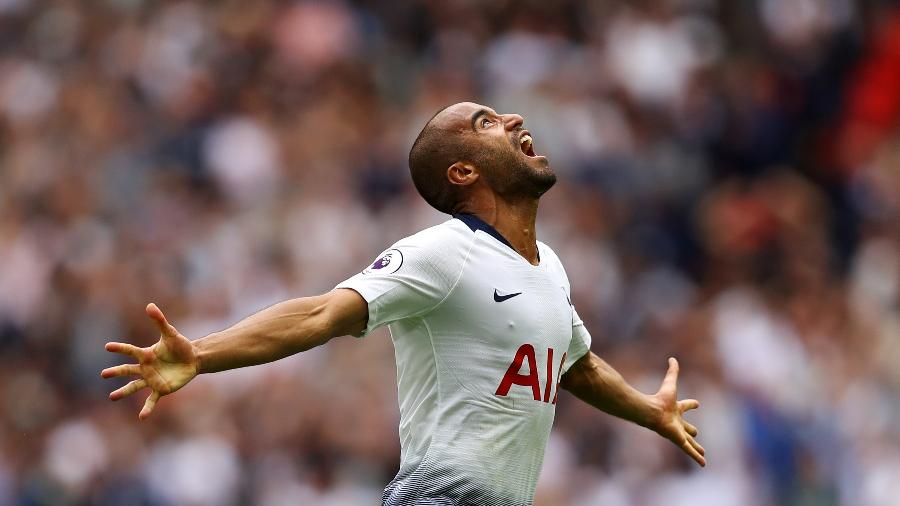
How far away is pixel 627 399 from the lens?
6.67 metres

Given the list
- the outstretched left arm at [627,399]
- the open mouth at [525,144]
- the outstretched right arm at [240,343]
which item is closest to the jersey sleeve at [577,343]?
the outstretched left arm at [627,399]

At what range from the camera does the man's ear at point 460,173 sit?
616 cm

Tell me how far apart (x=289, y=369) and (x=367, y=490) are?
1.28 m

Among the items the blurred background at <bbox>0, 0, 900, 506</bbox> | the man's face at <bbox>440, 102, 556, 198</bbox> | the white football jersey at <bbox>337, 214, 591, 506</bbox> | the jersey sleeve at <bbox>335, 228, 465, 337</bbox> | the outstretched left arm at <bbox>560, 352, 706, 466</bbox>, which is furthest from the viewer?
the blurred background at <bbox>0, 0, 900, 506</bbox>

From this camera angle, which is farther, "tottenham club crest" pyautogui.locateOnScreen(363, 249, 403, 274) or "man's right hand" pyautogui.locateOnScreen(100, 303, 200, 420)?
"tottenham club crest" pyautogui.locateOnScreen(363, 249, 403, 274)

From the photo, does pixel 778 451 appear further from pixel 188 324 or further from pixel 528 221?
pixel 528 221

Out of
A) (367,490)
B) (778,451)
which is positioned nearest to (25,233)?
(367,490)

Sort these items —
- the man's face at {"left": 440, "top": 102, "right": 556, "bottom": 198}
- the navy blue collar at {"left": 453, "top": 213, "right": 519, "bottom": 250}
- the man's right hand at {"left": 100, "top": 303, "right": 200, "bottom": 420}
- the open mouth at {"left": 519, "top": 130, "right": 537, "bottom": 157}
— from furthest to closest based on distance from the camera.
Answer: the open mouth at {"left": 519, "top": 130, "right": 537, "bottom": 157} → the man's face at {"left": 440, "top": 102, "right": 556, "bottom": 198} → the navy blue collar at {"left": 453, "top": 213, "right": 519, "bottom": 250} → the man's right hand at {"left": 100, "top": 303, "right": 200, "bottom": 420}

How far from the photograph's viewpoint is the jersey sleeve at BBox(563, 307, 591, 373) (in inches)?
250

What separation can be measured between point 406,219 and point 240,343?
8.12m

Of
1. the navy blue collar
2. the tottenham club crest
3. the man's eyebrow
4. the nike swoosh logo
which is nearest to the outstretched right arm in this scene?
the tottenham club crest

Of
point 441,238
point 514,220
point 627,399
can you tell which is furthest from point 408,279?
point 627,399

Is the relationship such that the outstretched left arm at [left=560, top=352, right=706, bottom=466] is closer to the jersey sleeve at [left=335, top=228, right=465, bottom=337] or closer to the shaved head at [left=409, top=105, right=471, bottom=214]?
the shaved head at [left=409, top=105, right=471, bottom=214]

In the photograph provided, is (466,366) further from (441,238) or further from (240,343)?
(240,343)
